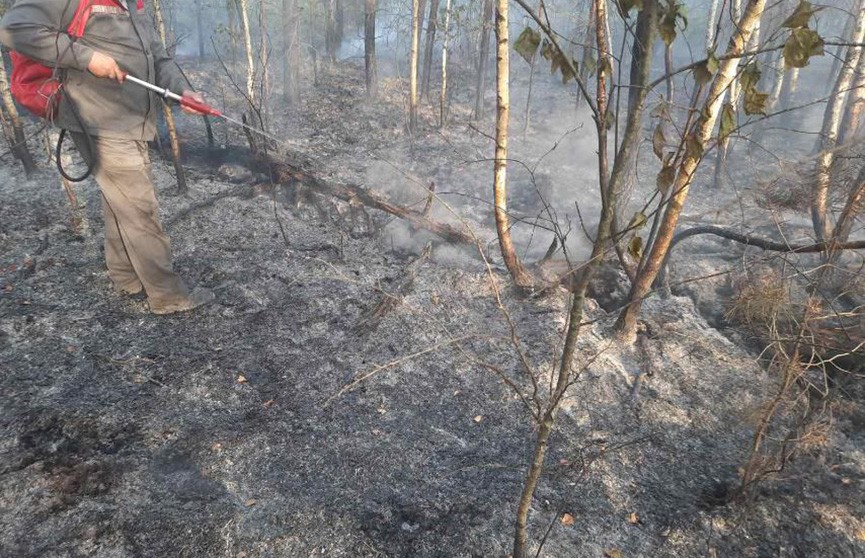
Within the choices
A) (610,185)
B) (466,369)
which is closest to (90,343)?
(466,369)

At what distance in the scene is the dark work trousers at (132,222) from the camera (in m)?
3.51

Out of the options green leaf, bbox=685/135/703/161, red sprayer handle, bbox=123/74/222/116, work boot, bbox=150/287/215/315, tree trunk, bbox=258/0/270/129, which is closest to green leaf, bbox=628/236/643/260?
green leaf, bbox=685/135/703/161

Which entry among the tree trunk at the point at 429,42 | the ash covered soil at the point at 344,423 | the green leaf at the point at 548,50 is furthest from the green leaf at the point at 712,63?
the tree trunk at the point at 429,42

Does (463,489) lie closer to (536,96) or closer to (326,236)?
(326,236)

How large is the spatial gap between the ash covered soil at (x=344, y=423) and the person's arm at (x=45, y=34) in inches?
76.4

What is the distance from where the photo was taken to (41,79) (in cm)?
322

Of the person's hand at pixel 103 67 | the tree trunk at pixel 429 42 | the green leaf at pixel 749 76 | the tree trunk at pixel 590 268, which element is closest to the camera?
the green leaf at pixel 749 76

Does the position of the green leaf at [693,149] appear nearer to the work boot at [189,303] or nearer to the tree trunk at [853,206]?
the tree trunk at [853,206]

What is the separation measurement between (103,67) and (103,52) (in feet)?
0.94

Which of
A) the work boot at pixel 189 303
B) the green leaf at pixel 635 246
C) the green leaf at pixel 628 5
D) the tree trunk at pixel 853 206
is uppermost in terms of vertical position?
the green leaf at pixel 628 5

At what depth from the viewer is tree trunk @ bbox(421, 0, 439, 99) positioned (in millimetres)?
13617

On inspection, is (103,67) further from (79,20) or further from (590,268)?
(590,268)

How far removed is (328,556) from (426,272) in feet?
10.7

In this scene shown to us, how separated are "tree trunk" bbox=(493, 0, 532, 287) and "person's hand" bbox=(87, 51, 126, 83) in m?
2.76
